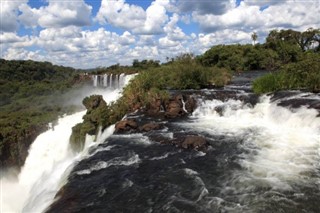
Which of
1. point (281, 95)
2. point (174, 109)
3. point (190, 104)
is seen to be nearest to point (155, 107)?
point (174, 109)

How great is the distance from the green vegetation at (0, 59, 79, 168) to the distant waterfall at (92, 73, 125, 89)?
5015 mm

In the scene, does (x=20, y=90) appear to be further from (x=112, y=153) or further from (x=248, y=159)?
(x=248, y=159)

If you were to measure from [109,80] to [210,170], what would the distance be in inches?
1467

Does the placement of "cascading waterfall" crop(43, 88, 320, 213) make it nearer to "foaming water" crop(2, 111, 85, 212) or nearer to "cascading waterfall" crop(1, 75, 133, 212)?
"cascading waterfall" crop(1, 75, 133, 212)

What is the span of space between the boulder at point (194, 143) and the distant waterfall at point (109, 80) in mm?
28955

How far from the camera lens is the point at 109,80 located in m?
48.7

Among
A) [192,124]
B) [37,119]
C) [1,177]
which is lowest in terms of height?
[1,177]

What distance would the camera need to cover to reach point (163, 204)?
34.9 ft

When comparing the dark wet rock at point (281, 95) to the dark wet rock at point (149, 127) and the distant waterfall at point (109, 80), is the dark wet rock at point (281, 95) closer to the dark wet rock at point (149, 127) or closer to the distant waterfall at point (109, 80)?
the dark wet rock at point (149, 127)

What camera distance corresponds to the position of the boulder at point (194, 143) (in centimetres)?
1609

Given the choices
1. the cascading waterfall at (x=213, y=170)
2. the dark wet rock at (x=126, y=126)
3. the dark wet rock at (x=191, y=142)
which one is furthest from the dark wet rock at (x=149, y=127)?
the dark wet rock at (x=191, y=142)

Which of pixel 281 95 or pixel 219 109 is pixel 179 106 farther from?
pixel 281 95

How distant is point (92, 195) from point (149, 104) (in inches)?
530

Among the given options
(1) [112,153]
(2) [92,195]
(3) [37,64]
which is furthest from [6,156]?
(3) [37,64]
